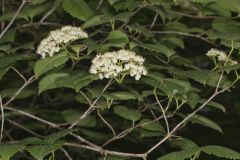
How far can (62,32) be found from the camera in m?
2.05

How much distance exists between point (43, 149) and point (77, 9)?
80cm

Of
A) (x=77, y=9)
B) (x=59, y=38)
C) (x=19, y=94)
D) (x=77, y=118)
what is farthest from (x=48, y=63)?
(x=19, y=94)

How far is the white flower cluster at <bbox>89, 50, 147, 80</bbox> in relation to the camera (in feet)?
6.25

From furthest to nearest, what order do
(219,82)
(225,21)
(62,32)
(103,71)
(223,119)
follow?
(223,119) < (225,21) < (219,82) < (62,32) < (103,71)

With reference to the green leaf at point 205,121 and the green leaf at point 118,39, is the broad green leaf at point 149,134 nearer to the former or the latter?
the green leaf at point 205,121

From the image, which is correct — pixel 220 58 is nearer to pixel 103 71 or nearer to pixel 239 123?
pixel 103 71

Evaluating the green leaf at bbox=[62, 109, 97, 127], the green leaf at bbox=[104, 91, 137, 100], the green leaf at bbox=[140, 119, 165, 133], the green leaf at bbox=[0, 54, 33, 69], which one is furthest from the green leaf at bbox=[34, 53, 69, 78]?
the green leaf at bbox=[62, 109, 97, 127]

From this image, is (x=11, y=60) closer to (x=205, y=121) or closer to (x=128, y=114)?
(x=128, y=114)

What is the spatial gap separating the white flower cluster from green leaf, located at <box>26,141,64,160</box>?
32 cm

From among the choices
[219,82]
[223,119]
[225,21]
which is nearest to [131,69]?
[219,82]

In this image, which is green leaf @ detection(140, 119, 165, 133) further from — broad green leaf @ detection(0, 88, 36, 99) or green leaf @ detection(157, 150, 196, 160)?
broad green leaf @ detection(0, 88, 36, 99)

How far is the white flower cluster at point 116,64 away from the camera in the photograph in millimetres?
1904

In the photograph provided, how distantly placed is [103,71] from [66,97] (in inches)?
64.7

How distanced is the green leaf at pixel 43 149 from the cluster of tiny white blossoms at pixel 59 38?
401mm
